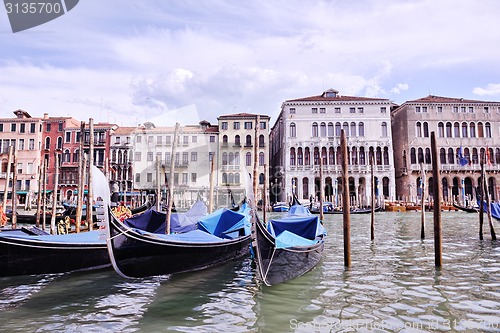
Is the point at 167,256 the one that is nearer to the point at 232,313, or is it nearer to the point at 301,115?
the point at 232,313

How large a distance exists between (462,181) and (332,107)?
10.3 metres

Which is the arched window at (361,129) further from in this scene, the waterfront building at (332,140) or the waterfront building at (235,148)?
the waterfront building at (235,148)

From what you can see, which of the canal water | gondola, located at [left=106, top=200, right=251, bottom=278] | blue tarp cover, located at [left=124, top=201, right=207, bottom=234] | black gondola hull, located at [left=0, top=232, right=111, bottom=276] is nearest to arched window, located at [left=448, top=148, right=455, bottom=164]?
the canal water

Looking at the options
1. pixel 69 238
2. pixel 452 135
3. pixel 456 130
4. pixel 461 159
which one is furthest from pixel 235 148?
pixel 69 238

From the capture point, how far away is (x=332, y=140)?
28.3 metres

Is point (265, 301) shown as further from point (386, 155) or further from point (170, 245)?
point (386, 155)

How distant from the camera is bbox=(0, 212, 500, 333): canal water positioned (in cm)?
351

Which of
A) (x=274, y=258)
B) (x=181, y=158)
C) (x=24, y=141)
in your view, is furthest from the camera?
(x=181, y=158)

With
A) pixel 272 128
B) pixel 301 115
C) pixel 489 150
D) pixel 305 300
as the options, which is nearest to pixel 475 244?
pixel 305 300

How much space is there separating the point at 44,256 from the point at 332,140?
24744mm

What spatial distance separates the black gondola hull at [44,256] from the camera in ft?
17.0

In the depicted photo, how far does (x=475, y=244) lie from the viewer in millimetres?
8570

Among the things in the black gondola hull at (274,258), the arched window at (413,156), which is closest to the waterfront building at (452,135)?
the arched window at (413,156)

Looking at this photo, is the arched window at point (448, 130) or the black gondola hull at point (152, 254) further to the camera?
the arched window at point (448, 130)
